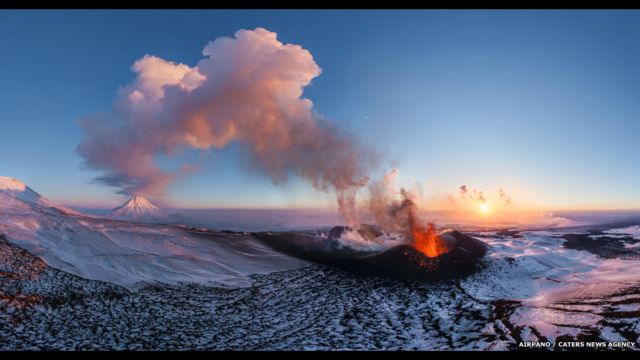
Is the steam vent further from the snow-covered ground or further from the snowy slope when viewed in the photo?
the snowy slope

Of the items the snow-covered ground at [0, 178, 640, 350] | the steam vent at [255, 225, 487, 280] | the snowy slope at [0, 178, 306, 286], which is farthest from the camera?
the steam vent at [255, 225, 487, 280]

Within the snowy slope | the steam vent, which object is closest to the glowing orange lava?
the steam vent

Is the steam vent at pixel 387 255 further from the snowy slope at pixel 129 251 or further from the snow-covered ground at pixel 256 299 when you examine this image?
the snowy slope at pixel 129 251

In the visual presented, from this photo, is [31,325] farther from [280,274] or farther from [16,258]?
[280,274]

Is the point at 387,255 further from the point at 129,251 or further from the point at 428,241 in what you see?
the point at 129,251

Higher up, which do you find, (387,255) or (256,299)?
(387,255)

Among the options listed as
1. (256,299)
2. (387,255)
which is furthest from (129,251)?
(387,255)
